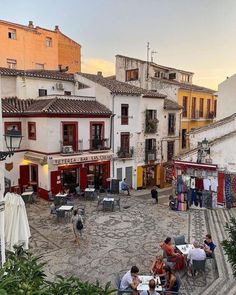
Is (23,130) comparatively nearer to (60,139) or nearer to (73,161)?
(60,139)

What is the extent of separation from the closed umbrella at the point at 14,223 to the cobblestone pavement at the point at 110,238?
2.26m

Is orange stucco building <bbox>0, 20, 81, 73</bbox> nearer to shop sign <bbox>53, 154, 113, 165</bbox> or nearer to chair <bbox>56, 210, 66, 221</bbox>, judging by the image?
shop sign <bbox>53, 154, 113, 165</bbox>

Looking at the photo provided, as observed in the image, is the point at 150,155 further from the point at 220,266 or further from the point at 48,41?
the point at 48,41

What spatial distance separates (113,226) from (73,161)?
24.4 feet

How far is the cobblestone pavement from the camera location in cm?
1089

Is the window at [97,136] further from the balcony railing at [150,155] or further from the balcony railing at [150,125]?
the balcony railing at [150,155]

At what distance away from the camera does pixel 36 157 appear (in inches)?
834

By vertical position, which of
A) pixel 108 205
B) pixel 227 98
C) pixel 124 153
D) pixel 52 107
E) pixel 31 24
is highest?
pixel 31 24

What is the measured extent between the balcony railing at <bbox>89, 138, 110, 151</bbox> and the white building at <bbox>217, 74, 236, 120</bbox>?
1026 centimetres

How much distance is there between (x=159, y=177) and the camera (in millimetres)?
29031

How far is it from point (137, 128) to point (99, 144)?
4.36 m

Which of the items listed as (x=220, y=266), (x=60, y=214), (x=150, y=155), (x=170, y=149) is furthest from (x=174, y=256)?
(x=170, y=149)

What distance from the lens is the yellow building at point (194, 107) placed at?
32344 millimetres

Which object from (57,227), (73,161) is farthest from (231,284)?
(73,161)
